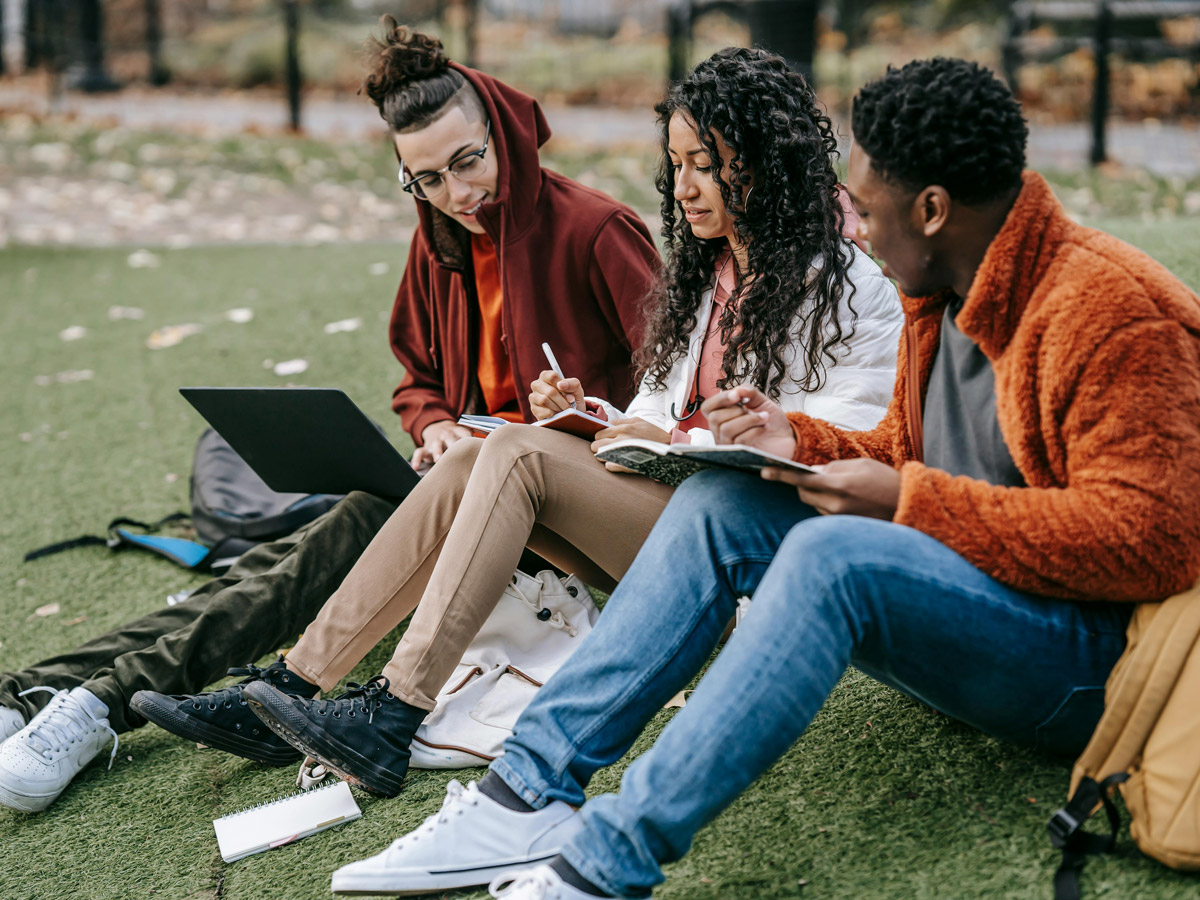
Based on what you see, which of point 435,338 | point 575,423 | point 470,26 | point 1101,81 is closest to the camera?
point 575,423

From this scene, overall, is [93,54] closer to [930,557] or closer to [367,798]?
[367,798]

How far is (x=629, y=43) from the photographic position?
14.2 m

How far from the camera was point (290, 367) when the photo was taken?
17.4 feet

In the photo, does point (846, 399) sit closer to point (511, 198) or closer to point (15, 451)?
point (511, 198)

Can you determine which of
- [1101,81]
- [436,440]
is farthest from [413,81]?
[1101,81]

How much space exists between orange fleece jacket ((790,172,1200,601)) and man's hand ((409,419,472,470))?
157 cm

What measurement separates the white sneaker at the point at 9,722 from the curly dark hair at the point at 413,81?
1.69 meters

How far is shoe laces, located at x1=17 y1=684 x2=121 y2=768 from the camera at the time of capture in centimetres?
248

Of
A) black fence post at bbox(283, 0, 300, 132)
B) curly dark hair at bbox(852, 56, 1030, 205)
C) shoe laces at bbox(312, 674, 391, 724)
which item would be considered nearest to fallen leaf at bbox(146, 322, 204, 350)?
shoe laces at bbox(312, 674, 391, 724)

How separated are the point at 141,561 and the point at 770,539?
2.57 meters

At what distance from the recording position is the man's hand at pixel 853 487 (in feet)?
5.74

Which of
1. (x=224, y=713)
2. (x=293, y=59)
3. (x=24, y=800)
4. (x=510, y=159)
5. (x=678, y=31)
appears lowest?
(x=24, y=800)

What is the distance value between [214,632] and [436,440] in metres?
0.75

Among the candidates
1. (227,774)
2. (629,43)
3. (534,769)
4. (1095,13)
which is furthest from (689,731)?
(629,43)
